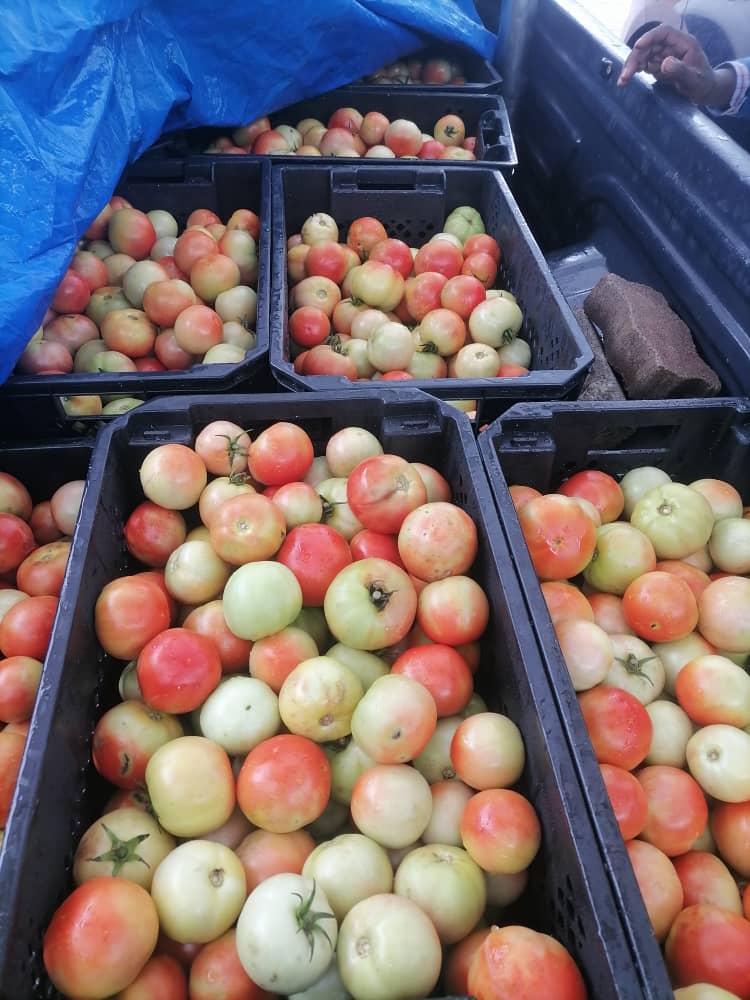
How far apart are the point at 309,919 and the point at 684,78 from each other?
297 centimetres

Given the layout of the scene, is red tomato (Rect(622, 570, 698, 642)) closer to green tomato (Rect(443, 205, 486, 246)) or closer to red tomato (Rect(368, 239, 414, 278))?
red tomato (Rect(368, 239, 414, 278))

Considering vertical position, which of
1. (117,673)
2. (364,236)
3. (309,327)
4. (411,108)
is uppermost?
(411,108)

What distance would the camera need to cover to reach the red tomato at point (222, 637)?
4.72 ft

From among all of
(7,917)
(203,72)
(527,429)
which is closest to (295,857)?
(7,917)

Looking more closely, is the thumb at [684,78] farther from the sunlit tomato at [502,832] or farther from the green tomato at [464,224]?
the sunlit tomato at [502,832]

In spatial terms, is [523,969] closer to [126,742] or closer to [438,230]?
[126,742]

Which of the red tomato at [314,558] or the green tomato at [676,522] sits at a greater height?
the green tomato at [676,522]

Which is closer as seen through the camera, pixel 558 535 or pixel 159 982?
pixel 159 982

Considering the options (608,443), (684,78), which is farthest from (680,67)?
(608,443)

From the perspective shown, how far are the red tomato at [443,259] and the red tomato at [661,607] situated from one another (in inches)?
61.9

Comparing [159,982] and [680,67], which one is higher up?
[680,67]

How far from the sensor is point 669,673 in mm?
1538

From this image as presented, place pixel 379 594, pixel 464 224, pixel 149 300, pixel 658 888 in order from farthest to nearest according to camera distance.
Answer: pixel 464 224 → pixel 149 300 → pixel 379 594 → pixel 658 888

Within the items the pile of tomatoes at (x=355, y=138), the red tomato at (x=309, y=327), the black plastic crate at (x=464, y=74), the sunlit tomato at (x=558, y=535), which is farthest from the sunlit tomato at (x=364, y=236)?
the sunlit tomato at (x=558, y=535)
